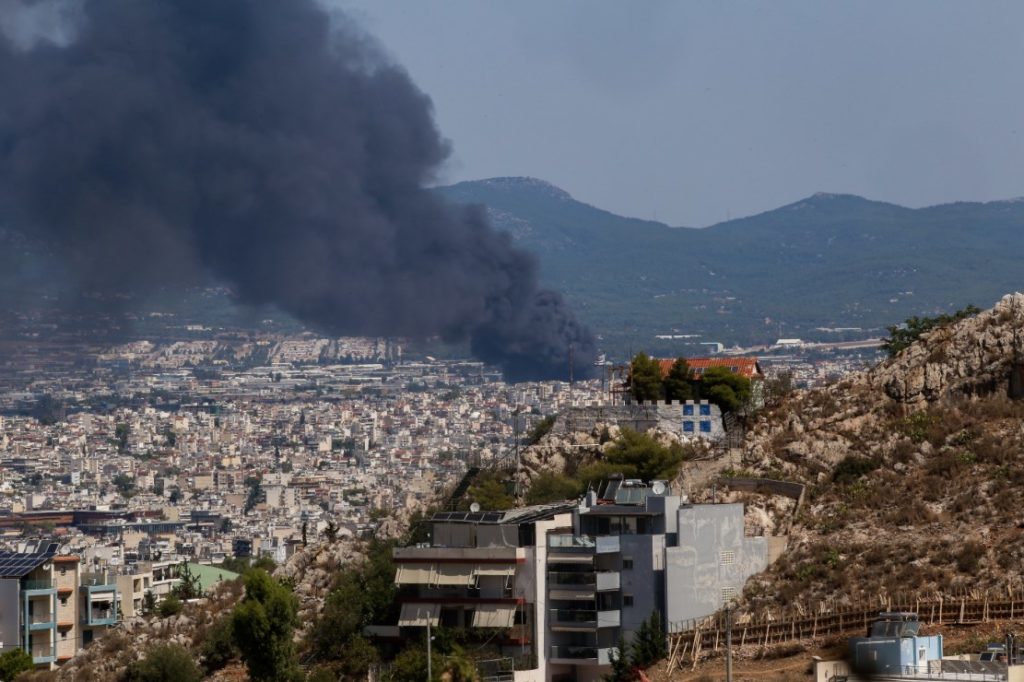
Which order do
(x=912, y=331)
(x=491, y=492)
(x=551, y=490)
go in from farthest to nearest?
(x=912, y=331)
(x=491, y=492)
(x=551, y=490)

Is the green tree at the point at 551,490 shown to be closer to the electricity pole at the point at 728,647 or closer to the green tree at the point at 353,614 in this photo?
the green tree at the point at 353,614

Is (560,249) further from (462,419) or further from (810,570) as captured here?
(810,570)

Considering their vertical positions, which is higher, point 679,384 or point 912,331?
point 912,331

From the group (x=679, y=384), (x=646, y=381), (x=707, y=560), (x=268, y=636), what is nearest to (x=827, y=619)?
(x=707, y=560)

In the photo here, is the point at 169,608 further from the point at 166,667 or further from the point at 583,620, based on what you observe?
the point at 583,620

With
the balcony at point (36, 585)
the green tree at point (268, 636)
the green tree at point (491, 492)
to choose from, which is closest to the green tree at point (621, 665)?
the green tree at point (268, 636)
